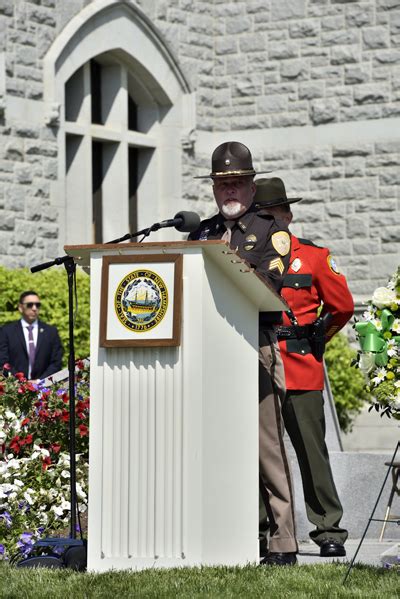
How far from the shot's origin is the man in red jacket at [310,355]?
8.62m

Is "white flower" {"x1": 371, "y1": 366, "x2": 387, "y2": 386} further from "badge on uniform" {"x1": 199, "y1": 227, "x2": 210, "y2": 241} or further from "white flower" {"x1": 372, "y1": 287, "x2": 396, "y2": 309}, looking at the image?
"badge on uniform" {"x1": 199, "y1": 227, "x2": 210, "y2": 241}

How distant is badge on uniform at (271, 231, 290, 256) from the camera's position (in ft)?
25.3

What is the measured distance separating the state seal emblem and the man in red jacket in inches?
75.8

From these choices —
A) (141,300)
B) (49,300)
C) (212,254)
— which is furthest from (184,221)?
(49,300)

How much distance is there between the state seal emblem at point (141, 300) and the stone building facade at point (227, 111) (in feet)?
32.9

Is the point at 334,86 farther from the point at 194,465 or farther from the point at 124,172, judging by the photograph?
the point at 194,465

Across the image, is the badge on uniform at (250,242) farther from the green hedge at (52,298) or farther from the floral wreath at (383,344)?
the green hedge at (52,298)

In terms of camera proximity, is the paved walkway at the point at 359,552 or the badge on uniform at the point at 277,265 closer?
the badge on uniform at the point at 277,265

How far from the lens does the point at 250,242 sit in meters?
7.73

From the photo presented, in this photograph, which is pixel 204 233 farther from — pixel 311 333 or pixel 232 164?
pixel 311 333

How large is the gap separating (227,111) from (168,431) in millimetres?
12364

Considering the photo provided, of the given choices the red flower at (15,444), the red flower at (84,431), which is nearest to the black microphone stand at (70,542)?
the red flower at (15,444)

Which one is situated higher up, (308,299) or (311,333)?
(308,299)

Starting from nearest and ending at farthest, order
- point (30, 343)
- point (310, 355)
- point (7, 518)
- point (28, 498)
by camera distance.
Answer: point (310, 355)
point (7, 518)
point (28, 498)
point (30, 343)
